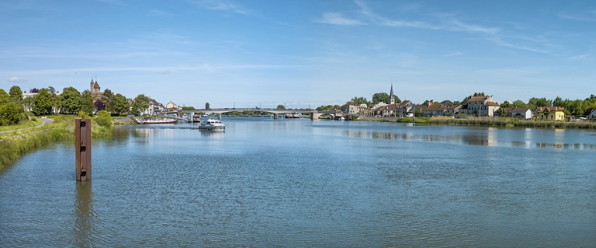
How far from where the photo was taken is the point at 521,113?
12144 cm

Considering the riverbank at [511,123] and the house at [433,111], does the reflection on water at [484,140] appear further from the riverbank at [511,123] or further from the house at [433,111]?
the house at [433,111]

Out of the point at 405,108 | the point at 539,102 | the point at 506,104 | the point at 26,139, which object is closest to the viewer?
the point at 26,139

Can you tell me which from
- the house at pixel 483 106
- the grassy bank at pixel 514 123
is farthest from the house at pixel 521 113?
the grassy bank at pixel 514 123

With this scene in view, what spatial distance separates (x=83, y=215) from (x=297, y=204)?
6800 mm

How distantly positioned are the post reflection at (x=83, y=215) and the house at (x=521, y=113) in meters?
119

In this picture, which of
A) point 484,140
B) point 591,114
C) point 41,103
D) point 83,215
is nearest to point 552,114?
point 591,114

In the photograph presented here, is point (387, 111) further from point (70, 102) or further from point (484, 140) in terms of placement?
point (484, 140)

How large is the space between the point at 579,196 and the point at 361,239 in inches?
420

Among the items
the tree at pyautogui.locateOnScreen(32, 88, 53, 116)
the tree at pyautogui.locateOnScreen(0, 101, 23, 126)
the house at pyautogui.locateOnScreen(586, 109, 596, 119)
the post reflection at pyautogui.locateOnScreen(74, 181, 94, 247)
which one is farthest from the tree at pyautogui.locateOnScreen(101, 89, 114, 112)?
the house at pyautogui.locateOnScreen(586, 109, 596, 119)

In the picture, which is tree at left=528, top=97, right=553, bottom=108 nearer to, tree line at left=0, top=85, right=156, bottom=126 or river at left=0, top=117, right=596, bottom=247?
tree line at left=0, top=85, right=156, bottom=126

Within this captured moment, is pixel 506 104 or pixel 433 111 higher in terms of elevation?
pixel 506 104

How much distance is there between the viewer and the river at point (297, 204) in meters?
12.9

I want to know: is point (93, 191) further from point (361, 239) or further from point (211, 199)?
point (361, 239)

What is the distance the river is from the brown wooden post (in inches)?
20.6
